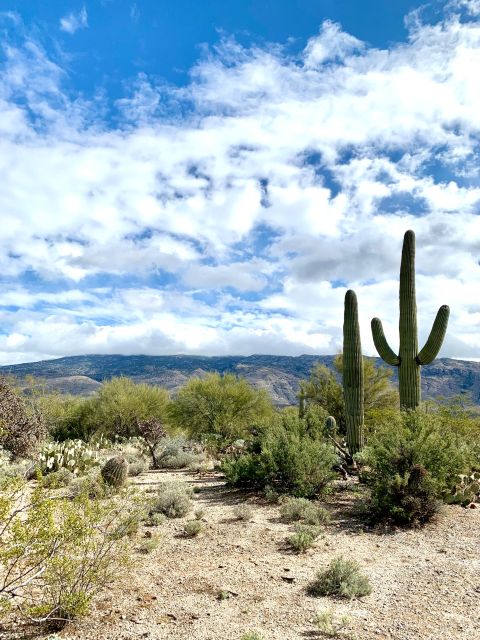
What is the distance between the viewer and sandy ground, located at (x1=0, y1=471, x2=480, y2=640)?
4.71 meters

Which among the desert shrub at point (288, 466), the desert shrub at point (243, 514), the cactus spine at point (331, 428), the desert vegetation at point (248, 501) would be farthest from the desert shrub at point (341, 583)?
the cactus spine at point (331, 428)

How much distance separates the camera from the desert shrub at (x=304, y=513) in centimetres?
862

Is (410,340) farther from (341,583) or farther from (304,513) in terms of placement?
(341,583)

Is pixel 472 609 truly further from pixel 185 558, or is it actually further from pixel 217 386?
pixel 217 386

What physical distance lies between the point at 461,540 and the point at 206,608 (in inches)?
193

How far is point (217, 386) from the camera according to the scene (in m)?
26.4

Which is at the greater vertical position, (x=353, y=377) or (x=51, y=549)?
(x=353, y=377)

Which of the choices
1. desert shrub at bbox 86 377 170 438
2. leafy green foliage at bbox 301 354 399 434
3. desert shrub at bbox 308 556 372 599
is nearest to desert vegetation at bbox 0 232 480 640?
desert shrub at bbox 308 556 372 599

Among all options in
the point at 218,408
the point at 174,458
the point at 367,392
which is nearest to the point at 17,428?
the point at 174,458

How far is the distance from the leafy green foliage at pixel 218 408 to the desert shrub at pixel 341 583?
18854mm

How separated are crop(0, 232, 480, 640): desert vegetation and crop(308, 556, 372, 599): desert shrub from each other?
0.05 ft

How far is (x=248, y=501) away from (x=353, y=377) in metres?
6.15

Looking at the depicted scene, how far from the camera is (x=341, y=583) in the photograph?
5.53 meters

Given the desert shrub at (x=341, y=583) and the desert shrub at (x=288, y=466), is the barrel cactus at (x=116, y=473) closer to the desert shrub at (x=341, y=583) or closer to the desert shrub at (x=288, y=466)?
the desert shrub at (x=288, y=466)
